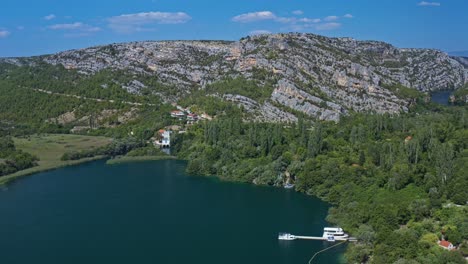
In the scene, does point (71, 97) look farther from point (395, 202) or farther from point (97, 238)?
point (395, 202)

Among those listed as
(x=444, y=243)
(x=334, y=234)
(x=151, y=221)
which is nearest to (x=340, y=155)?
(x=334, y=234)

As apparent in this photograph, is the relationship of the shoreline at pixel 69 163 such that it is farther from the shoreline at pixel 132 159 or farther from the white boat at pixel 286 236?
the white boat at pixel 286 236

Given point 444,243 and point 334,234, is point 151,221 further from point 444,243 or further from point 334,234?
point 444,243

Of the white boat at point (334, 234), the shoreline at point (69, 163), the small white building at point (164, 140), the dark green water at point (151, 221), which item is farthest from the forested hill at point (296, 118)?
the dark green water at point (151, 221)

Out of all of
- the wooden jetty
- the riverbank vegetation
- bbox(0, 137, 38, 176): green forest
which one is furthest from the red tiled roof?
bbox(0, 137, 38, 176): green forest

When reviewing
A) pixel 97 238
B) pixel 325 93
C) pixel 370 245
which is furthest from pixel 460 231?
pixel 325 93

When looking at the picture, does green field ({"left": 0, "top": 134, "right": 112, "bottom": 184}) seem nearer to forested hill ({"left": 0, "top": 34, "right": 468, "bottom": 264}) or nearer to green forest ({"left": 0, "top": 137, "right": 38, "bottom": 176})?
green forest ({"left": 0, "top": 137, "right": 38, "bottom": 176})
